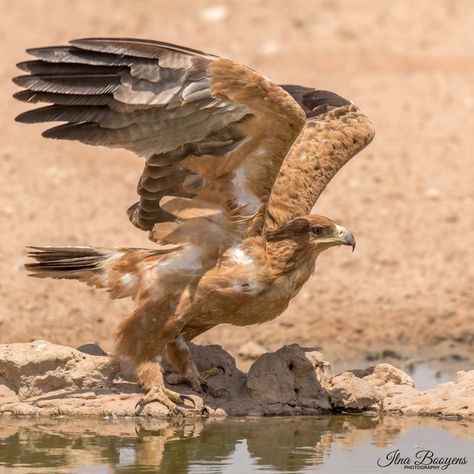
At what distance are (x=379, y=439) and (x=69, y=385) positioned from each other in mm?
2024

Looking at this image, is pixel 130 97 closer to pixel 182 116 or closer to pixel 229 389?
pixel 182 116

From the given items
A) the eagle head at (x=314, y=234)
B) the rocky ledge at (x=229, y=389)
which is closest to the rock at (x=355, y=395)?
the rocky ledge at (x=229, y=389)

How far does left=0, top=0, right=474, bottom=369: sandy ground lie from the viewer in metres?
12.3

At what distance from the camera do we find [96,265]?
1022 cm

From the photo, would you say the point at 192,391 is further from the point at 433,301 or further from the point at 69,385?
the point at 433,301

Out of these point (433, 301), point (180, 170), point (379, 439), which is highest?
point (180, 170)

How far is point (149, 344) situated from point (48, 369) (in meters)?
0.68

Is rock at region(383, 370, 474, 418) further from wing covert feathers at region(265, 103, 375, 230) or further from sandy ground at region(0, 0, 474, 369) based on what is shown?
sandy ground at region(0, 0, 474, 369)

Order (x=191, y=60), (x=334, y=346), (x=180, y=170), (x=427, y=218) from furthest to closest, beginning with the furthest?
(x=427, y=218), (x=334, y=346), (x=180, y=170), (x=191, y=60)

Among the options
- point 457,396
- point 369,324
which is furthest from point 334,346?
point 457,396

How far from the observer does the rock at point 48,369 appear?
9.88 m

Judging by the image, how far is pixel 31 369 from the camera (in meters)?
9.90

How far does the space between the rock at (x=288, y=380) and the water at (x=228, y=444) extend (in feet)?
0.50

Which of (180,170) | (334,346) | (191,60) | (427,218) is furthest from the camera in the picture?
(427,218)
